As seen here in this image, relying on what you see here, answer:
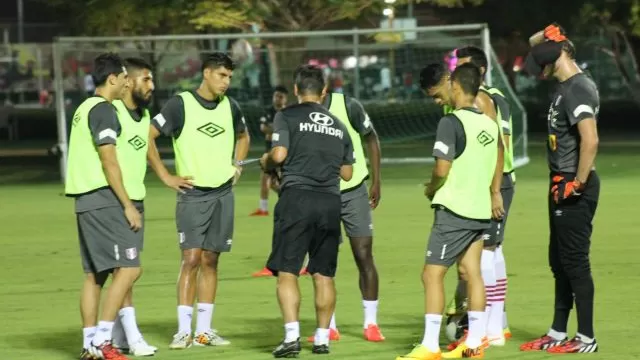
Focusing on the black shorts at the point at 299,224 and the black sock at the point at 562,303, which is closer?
the black shorts at the point at 299,224

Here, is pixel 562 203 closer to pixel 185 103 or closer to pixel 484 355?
pixel 484 355

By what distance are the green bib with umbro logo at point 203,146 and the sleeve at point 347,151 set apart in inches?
39.8

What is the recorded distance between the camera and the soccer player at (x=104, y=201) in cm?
938

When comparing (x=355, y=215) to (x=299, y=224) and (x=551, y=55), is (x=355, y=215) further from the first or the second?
(x=551, y=55)

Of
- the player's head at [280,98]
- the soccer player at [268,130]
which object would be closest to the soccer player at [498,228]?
the soccer player at [268,130]

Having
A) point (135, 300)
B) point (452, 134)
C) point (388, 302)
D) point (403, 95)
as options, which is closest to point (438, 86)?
point (452, 134)

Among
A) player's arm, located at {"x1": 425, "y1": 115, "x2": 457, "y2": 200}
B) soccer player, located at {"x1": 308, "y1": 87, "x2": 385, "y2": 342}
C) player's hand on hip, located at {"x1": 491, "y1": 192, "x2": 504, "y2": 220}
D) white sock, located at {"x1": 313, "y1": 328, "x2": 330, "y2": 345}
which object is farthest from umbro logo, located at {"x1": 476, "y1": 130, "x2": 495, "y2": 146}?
white sock, located at {"x1": 313, "y1": 328, "x2": 330, "y2": 345}

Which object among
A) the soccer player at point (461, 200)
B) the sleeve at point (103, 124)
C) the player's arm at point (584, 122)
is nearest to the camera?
the sleeve at point (103, 124)

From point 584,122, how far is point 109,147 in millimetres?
3094

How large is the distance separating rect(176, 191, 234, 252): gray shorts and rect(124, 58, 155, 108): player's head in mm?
834

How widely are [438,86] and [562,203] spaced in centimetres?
116

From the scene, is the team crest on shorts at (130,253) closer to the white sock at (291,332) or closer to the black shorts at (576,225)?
the white sock at (291,332)

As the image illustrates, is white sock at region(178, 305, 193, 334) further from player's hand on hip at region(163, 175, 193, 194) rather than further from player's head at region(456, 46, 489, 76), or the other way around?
player's head at region(456, 46, 489, 76)

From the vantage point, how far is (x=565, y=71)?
980cm
